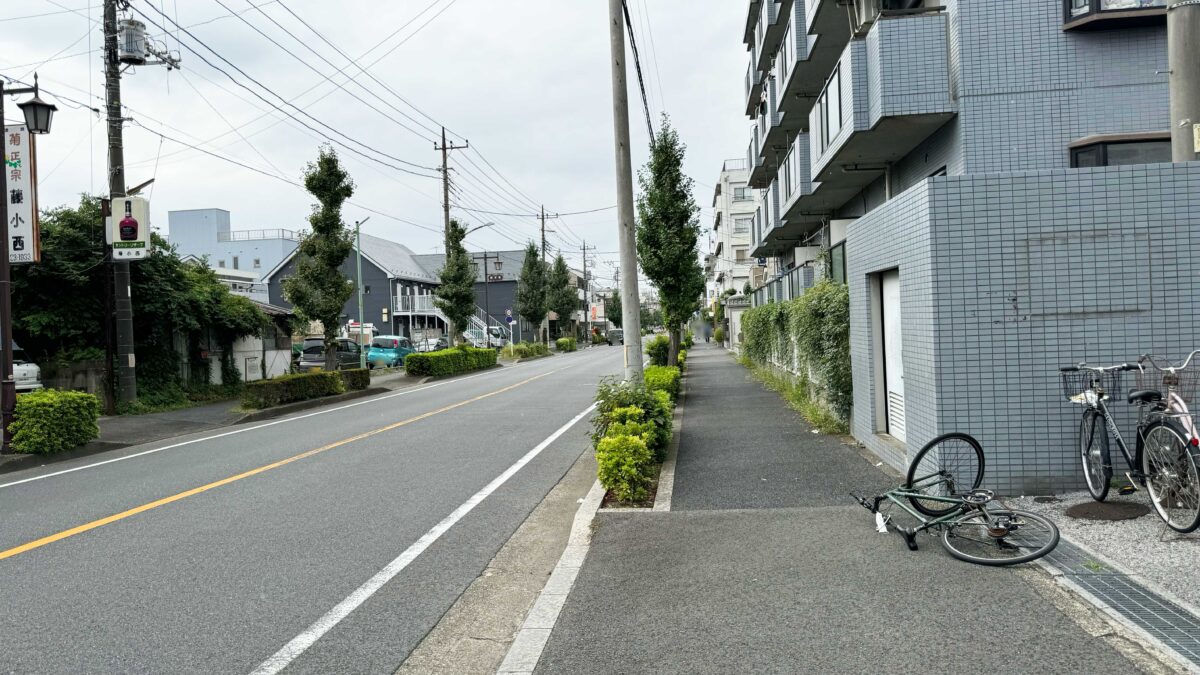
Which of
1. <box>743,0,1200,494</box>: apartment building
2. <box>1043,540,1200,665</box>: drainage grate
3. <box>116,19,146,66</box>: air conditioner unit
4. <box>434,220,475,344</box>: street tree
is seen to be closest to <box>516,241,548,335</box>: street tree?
<box>434,220,475,344</box>: street tree

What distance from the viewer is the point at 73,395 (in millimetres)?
13008

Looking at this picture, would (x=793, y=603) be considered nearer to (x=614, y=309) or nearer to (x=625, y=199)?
(x=625, y=199)

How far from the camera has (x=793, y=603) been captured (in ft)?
14.3

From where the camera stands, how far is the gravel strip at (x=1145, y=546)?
4.32 metres

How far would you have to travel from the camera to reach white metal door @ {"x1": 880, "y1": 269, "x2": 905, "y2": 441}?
8.05 meters

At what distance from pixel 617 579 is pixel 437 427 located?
9479mm

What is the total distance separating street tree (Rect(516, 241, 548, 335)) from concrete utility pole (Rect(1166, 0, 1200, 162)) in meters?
57.3

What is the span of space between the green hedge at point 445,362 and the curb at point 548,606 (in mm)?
25296

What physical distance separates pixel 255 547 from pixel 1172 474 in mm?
6431

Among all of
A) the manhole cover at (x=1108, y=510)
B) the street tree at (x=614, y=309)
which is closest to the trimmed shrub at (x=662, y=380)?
the manhole cover at (x=1108, y=510)

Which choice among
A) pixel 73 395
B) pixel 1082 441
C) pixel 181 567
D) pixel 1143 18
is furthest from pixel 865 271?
pixel 73 395

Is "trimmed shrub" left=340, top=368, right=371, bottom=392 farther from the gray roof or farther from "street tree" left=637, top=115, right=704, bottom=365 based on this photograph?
the gray roof

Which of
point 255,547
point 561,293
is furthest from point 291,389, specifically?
point 561,293

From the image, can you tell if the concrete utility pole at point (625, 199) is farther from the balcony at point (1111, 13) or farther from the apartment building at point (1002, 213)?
the balcony at point (1111, 13)
